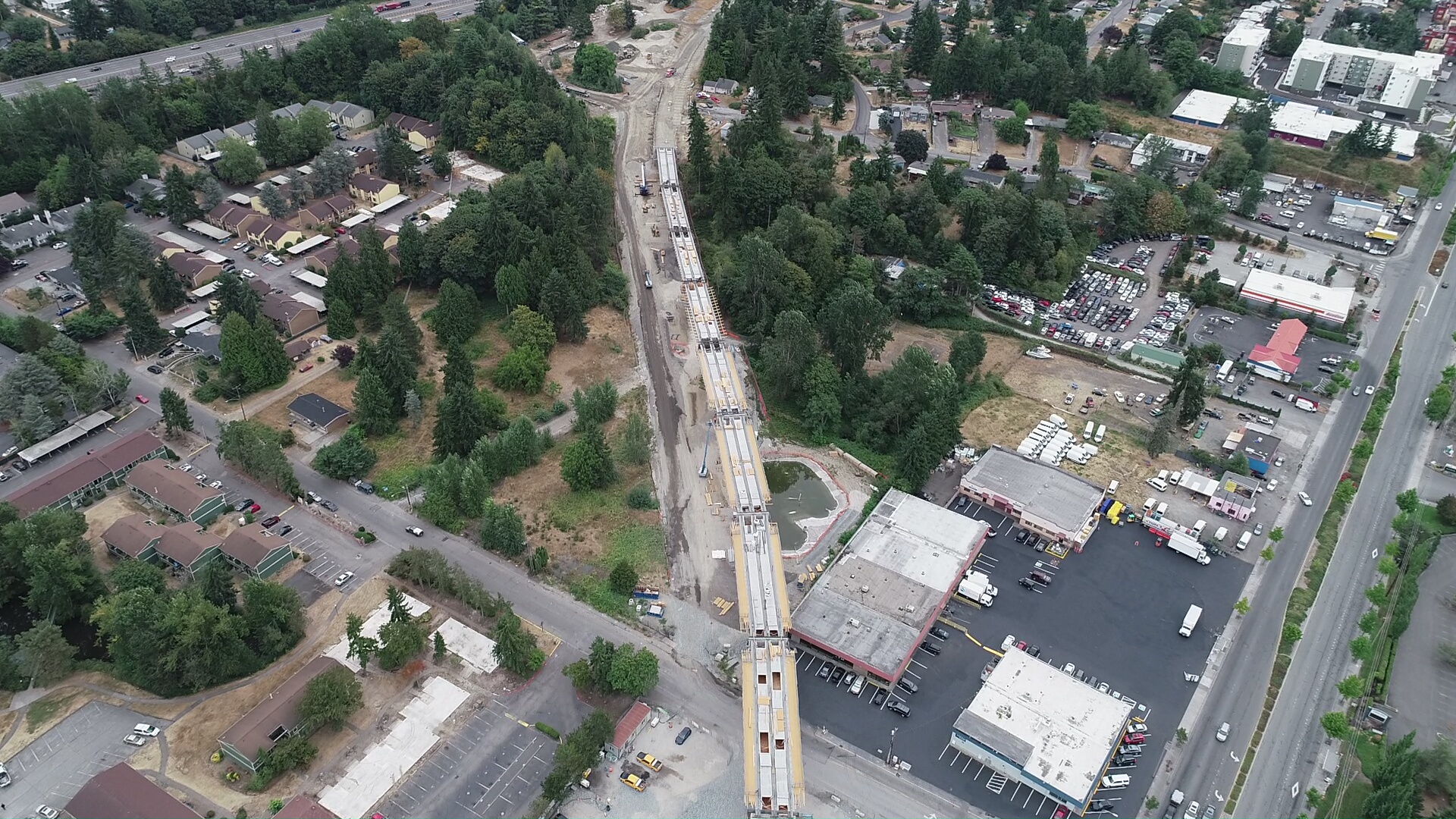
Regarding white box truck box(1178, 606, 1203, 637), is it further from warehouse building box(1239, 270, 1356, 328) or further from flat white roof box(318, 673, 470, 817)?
flat white roof box(318, 673, 470, 817)

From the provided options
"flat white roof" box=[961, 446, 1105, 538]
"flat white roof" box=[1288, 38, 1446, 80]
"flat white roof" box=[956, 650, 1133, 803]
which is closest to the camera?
"flat white roof" box=[956, 650, 1133, 803]

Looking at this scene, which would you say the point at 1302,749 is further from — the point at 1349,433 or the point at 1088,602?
the point at 1349,433

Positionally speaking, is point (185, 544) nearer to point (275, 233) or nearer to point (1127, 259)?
point (275, 233)

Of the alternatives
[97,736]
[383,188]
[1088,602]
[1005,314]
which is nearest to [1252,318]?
[1005,314]

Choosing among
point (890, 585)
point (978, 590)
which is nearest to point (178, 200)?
point (890, 585)

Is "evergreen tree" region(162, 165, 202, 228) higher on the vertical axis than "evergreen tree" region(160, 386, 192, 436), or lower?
higher

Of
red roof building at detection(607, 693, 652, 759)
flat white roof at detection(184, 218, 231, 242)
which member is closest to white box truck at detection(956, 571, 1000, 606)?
red roof building at detection(607, 693, 652, 759)
